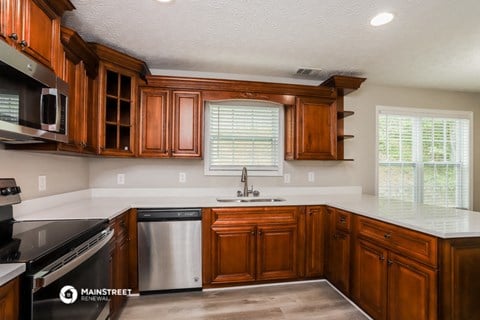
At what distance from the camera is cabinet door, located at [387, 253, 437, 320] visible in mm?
1593

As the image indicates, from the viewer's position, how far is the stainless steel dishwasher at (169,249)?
248 cm

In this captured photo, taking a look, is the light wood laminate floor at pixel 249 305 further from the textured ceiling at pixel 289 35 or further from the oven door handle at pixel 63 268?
the textured ceiling at pixel 289 35

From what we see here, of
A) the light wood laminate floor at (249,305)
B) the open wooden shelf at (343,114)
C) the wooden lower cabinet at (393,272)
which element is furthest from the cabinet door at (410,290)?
the open wooden shelf at (343,114)

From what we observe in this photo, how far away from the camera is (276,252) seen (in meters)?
2.73

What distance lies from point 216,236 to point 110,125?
153 cm

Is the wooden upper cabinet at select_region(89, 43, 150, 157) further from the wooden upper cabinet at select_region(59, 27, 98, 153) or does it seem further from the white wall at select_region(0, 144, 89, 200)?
the white wall at select_region(0, 144, 89, 200)

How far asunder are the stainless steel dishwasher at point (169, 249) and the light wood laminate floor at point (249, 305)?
0.45 ft

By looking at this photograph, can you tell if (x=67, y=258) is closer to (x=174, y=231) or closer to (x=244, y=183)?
(x=174, y=231)

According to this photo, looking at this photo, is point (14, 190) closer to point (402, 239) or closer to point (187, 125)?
point (187, 125)

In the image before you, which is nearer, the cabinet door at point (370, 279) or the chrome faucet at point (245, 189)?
the cabinet door at point (370, 279)

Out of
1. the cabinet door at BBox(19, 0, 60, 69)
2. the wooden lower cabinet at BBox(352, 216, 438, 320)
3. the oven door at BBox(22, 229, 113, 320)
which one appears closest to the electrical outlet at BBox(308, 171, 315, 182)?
the wooden lower cabinet at BBox(352, 216, 438, 320)

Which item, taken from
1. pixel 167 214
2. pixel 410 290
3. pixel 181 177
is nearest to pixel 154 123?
pixel 181 177

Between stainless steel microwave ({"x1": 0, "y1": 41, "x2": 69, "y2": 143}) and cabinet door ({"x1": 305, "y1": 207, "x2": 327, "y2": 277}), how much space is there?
7.67 feet

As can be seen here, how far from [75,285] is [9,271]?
1.66ft
